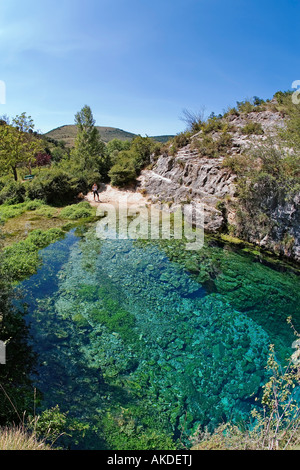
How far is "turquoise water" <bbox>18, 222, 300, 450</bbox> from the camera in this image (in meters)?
5.24

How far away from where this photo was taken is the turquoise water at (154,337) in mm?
5242

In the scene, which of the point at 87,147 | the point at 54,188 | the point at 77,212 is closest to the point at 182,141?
the point at 87,147

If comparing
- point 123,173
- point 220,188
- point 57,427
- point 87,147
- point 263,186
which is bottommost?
point 57,427

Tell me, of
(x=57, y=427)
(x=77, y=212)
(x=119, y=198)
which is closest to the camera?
(x=57, y=427)

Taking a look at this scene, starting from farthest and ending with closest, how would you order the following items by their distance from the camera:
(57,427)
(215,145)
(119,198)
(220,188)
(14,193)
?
(119,198), (14,193), (215,145), (220,188), (57,427)

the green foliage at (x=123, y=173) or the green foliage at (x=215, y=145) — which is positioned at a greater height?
the green foliage at (x=215, y=145)

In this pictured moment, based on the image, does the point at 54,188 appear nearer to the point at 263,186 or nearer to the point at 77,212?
the point at 77,212

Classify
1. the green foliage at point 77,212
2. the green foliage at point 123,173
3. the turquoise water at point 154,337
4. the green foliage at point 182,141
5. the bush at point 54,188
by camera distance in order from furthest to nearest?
the green foliage at point 182,141 < the green foliage at point 123,173 < the bush at point 54,188 < the green foliage at point 77,212 < the turquoise water at point 154,337

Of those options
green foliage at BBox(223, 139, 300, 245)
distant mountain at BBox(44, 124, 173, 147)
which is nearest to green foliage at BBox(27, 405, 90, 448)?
green foliage at BBox(223, 139, 300, 245)

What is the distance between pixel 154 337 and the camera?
754 centimetres

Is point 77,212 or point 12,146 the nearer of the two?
point 77,212

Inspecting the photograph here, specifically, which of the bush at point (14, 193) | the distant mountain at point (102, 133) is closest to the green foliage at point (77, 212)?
the bush at point (14, 193)

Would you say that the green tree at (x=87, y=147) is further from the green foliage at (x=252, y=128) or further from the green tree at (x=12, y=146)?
the green foliage at (x=252, y=128)
